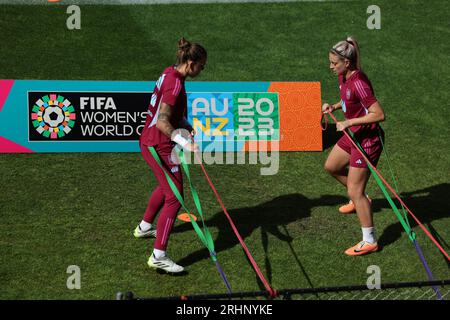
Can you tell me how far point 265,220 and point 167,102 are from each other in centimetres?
250

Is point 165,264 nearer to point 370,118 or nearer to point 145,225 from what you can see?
point 145,225

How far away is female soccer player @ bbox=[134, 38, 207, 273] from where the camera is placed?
6934 mm

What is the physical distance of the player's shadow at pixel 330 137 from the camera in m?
11.0

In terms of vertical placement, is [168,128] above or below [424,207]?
above

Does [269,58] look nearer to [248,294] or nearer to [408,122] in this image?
[408,122]

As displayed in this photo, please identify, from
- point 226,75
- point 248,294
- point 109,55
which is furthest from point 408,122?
point 248,294

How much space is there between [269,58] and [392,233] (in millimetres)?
6332

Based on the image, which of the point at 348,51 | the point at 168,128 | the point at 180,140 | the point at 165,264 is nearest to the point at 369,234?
the point at 348,51

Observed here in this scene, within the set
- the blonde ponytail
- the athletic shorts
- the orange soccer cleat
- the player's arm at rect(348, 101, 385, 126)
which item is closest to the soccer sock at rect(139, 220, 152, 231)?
the orange soccer cleat

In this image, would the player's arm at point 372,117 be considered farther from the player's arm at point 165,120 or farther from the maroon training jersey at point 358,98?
the player's arm at point 165,120

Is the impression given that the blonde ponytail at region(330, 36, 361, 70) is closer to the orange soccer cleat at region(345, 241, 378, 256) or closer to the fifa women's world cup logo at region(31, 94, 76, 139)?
the orange soccer cleat at region(345, 241, 378, 256)

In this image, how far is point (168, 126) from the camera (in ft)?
22.5

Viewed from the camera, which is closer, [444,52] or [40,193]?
[40,193]

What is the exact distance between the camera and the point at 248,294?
517 centimetres
